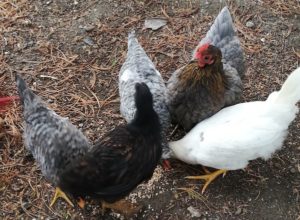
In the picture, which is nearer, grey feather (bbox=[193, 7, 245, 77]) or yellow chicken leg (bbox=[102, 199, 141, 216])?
yellow chicken leg (bbox=[102, 199, 141, 216])

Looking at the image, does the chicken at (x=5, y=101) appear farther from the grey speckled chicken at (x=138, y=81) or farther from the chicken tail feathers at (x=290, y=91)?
the chicken tail feathers at (x=290, y=91)

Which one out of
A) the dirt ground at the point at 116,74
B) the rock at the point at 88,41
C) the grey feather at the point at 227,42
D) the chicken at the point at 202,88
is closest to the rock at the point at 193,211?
the dirt ground at the point at 116,74

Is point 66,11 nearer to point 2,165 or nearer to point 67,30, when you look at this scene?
point 67,30

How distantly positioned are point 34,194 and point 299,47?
2.86 metres

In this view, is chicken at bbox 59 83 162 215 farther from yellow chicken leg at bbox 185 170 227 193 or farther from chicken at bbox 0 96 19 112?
chicken at bbox 0 96 19 112

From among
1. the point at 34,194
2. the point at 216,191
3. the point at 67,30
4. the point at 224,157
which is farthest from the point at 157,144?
the point at 67,30

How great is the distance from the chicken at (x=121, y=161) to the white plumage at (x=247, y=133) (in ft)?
1.34

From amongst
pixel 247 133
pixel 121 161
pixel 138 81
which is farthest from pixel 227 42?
pixel 121 161

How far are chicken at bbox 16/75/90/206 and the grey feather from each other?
137 cm

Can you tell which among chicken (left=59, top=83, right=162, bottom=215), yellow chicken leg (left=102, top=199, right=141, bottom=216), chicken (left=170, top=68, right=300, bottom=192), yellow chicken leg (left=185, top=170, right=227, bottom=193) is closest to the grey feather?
chicken (left=170, top=68, right=300, bottom=192)

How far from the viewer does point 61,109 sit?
13.3 ft

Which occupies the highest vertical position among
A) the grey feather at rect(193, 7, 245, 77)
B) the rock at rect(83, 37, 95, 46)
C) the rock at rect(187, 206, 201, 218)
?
the grey feather at rect(193, 7, 245, 77)

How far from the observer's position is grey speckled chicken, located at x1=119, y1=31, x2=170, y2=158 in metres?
3.65

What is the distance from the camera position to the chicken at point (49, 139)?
129 inches
